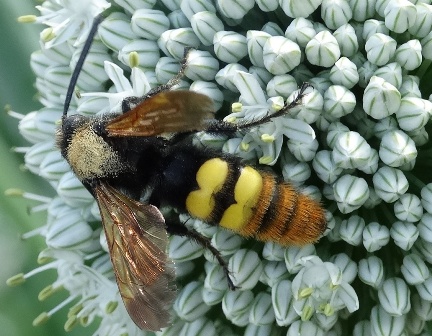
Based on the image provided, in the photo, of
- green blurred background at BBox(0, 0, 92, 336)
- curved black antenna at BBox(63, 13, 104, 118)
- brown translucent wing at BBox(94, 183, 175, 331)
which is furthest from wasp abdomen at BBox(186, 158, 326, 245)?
green blurred background at BBox(0, 0, 92, 336)

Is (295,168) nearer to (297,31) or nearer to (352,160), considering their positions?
(352,160)

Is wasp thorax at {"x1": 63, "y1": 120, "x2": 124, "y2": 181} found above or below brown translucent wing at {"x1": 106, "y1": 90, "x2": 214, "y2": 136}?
below

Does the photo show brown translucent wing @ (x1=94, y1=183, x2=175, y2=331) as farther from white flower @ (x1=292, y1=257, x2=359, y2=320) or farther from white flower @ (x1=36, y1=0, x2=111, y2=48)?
white flower @ (x1=36, y1=0, x2=111, y2=48)

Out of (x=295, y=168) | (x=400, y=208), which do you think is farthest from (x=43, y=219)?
(x=400, y=208)

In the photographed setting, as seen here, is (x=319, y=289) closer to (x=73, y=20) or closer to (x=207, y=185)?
(x=207, y=185)

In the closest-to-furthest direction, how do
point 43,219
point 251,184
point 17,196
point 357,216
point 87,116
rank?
point 251,184
point 357,216
point 87,116
point 17,196
point 43,219

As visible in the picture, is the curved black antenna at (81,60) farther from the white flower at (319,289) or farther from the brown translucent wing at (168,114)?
the white flower at (319,289)

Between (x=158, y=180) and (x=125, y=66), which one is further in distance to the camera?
(x=125, y=66)
